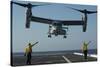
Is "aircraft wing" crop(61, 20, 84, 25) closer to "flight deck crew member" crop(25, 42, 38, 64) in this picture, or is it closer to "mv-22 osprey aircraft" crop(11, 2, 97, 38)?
"mv-22 osprey aircraft" crop(11, 2, 97, 38)

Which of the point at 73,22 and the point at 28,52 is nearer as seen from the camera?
the point at 28,52

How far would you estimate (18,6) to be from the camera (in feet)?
9.36

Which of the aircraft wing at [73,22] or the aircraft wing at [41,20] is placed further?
the aircraft wing at [73,22]

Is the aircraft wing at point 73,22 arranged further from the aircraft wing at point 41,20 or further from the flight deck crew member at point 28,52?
the flight deck crew member at point 28,52

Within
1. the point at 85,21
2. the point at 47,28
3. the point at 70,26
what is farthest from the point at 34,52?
the point at 85,21

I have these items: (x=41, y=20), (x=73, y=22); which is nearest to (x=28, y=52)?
(x=41, y=20)

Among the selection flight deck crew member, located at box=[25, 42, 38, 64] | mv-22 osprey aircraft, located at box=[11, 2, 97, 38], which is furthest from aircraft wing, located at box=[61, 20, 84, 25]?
flight deck crew member, located at box=[25, 42, 38, 64]

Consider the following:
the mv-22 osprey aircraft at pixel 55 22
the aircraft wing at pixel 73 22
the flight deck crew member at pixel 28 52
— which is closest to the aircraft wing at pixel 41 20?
the mv-22 osprey aircraft at pixel 55 22

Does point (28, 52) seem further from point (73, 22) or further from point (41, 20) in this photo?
point (73, 22)

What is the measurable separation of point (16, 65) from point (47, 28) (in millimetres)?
643

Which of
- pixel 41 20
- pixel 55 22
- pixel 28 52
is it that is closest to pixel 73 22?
pixel 55 22

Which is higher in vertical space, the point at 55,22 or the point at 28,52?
the point at 55,22

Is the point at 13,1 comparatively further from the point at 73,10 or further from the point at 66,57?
the point at 66,57

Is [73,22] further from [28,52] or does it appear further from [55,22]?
[28,52]
